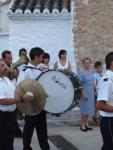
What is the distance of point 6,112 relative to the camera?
6961 millimetres

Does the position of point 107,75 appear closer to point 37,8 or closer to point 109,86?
point 109,86

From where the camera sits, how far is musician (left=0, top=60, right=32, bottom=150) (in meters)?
6.78

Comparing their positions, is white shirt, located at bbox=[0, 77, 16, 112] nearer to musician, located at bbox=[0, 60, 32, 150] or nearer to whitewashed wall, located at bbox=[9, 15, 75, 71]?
musician, located at bbox=[0, 60, 32, 150]

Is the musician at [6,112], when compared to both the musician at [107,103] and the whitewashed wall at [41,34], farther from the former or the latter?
the whitewashed wall at [41,34]

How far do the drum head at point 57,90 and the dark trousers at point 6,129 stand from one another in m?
1.10

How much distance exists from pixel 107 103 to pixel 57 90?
2.03 metres

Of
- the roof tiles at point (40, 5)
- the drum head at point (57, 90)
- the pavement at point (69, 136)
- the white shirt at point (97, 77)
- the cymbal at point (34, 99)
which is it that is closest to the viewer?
A: the cymbal at point (34, 99)

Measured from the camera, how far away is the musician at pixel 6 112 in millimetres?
6784

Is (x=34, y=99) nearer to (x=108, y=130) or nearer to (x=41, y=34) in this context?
(x=108, y=130)

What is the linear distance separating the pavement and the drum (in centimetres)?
97

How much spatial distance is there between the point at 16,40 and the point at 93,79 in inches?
151

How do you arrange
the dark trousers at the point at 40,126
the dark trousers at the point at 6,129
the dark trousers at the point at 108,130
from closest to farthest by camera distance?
1. the dark trousers at the point at 108,130
2. the dark trousers at the point at 6,129
3. the dark trousers at the point at 40,126

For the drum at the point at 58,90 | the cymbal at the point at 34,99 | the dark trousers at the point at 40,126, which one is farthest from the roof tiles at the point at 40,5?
the cymbal at the point at 34,99

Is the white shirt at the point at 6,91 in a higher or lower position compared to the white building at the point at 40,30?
lower
